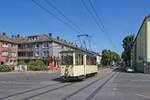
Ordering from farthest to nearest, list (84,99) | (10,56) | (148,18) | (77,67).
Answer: (10,56) < (148,18) < (77,67) < (84,99)

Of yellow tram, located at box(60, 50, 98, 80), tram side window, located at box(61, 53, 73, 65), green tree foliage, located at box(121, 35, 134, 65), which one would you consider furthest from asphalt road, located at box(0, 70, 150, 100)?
green tree foliage, located at box(121, 35, 134, 65)

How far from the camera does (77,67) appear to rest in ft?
105

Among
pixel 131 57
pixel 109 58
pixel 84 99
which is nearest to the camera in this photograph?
pixel 84 99

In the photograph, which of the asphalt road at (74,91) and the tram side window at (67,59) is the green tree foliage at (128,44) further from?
the asphalt road at (74,91)

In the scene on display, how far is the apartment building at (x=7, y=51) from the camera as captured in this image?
88.4m

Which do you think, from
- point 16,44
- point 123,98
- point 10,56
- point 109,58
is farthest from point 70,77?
point 109,58

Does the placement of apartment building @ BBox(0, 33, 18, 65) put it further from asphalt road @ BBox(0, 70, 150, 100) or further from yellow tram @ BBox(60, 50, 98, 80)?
asphalt road @ BBox(0, 70, 150, 100)

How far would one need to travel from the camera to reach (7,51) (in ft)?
297

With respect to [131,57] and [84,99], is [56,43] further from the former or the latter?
[84,99]

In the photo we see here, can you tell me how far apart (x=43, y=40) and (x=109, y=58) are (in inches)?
2362

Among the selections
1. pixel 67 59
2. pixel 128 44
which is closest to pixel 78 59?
pixel 67 59

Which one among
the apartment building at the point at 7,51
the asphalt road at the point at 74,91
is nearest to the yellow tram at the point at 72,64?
the asphalt road at the point at 74,91

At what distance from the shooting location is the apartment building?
290 ft

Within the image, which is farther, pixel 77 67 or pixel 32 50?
pixel 32 50
